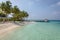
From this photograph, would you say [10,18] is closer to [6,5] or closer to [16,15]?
[16,15]

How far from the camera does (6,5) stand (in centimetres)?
3434

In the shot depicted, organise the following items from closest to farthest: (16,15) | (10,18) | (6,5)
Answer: (6,5) < (16,15) < (10,18)

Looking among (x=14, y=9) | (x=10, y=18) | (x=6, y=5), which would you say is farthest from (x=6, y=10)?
(x=10, y=18)

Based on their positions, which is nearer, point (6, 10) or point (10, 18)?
point (6, 10)

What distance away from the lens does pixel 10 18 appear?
46031 millimetres

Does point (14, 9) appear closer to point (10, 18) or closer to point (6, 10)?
point (10, 18)

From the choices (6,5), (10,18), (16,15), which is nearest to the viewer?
(6,5)

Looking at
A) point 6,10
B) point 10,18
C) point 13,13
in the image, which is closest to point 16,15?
point 13,13

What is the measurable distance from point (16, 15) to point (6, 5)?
8704 millimetres

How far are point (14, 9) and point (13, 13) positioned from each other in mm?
1533

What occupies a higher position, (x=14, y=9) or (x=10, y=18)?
(x=14, y=9)

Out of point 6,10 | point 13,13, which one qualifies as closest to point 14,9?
point 13,13

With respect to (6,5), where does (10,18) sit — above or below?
below

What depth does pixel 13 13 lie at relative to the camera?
4344cm
